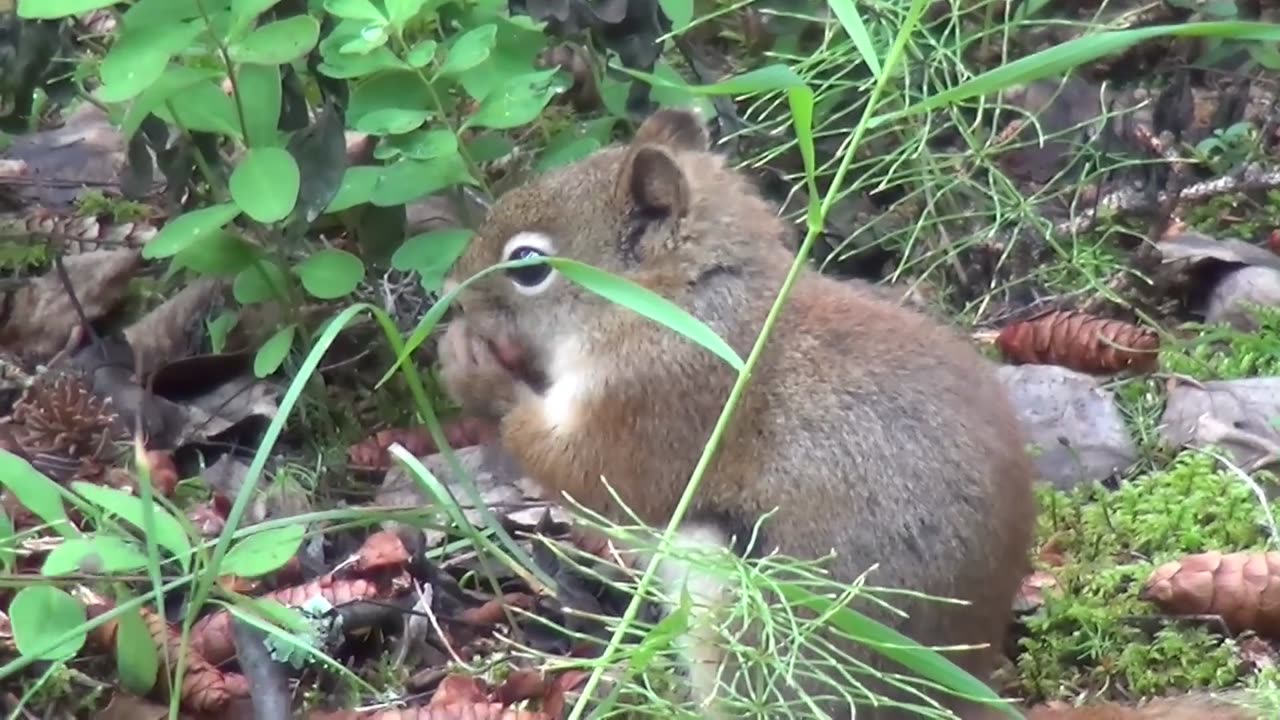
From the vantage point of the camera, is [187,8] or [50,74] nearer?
[187,8]

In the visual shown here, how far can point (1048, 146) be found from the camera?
4336mm

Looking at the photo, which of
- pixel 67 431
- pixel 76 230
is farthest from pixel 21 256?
pixel 67 431

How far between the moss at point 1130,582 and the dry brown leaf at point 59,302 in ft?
6.33

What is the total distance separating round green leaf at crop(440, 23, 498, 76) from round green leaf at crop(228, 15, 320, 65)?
21cm

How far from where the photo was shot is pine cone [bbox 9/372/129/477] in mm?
3109

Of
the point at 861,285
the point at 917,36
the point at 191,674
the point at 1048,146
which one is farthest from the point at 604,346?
the point at 1048,146

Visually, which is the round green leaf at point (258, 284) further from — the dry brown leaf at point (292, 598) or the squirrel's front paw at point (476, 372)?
the dry brown leaf at point (292, 598)

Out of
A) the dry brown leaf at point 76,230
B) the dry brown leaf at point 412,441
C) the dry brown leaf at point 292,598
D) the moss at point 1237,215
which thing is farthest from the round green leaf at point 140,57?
the moss at point 1237,215

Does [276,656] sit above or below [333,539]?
above

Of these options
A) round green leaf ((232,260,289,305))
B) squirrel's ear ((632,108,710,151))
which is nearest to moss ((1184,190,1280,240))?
squirrel's ear ((632,108,710,151))

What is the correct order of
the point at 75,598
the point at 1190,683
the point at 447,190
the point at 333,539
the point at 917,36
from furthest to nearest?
the point at 917,36
the point at 447,190
the point at 333,539
the point at 1190,683
the point at 75,598

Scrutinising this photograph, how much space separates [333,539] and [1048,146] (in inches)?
85.4

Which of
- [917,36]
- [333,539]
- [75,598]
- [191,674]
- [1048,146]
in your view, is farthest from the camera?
[1048,146]

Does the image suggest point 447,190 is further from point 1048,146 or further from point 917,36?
point 1048,146
